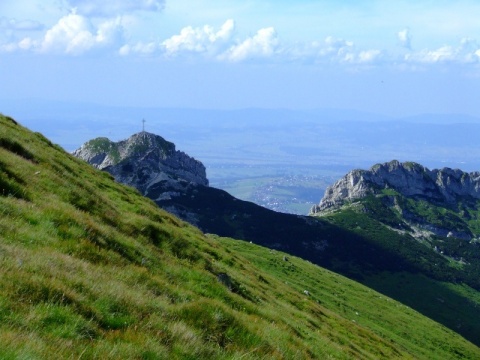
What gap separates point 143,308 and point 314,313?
102ft

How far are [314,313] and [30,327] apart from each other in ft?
113

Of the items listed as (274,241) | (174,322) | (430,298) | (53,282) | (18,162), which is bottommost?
(430,298)

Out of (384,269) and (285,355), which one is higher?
(285,355)

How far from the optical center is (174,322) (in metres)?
11.4

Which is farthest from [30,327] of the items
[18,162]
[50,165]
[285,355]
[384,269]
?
[384,269]

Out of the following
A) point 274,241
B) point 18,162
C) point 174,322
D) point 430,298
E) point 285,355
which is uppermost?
point 18,162

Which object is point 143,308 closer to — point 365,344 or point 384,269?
point 365,344

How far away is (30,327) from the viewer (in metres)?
8.41

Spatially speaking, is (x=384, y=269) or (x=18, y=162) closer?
(x=18, y=162)

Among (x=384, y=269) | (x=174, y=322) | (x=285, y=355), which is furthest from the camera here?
(x=384, y=269)

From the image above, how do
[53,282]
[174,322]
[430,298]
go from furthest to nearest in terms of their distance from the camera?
[430,298]
[174,322]
[53,282]

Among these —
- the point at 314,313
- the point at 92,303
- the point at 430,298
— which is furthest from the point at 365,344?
the point at 430,298

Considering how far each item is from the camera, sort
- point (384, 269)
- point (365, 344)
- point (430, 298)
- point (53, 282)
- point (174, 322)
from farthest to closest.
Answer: point (384, 269), point (430, 298), point (365, 344), point (174, 322), point (53, 282)

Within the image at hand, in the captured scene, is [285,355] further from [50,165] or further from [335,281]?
[335,281]
